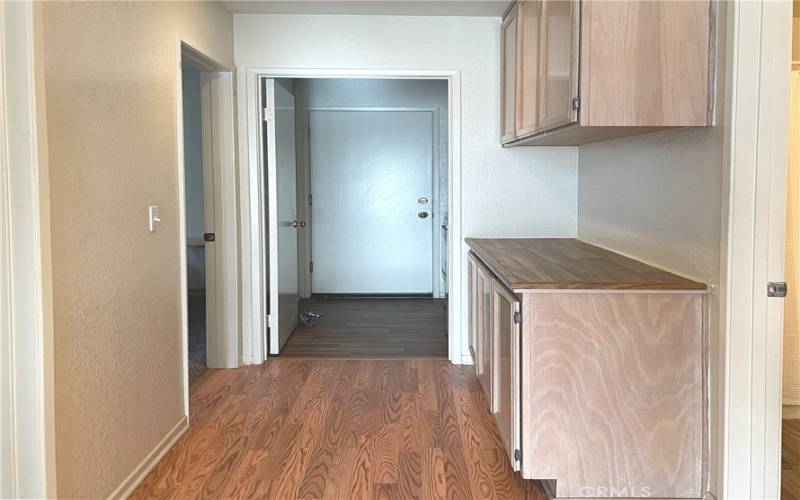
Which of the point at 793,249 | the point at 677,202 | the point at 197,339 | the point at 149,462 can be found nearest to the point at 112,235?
the point at 149,462

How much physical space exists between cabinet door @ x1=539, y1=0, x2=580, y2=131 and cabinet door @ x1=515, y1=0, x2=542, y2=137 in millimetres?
117

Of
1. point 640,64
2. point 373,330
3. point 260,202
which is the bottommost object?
point 373,330

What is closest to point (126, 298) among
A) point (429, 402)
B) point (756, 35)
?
point (429, 402)

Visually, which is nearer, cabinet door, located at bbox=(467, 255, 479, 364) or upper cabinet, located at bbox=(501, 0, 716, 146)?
upper cabinet, located at bbox=(501, 0, 716, 146)

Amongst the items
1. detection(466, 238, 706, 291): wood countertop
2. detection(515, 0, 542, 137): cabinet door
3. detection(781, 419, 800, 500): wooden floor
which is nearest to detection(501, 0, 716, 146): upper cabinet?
detection(466, 238, 706, 291): wood countertop

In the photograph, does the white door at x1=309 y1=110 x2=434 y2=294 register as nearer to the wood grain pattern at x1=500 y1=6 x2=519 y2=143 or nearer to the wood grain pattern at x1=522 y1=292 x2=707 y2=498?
the wood grain pattern at x1=500 y1=6 x2=519 y2=143

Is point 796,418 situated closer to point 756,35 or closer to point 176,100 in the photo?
point 756,35

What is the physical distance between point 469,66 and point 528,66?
981mm

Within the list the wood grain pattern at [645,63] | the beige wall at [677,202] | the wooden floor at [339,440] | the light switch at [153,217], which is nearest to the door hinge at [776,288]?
the beige wall at [677,202]

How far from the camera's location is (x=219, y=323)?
167 inches

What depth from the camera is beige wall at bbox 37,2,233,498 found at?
2098mm

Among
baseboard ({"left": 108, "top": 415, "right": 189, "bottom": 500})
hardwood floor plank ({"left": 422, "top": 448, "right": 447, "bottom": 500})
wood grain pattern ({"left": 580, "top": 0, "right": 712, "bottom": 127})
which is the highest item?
wood grain pattern ({"left": 580, "top": 0, "right": 712, "bottom": 127})

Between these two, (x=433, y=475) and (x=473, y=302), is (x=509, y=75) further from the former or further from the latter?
(x=433, y=475)

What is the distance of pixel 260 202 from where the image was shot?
14.3 feet
